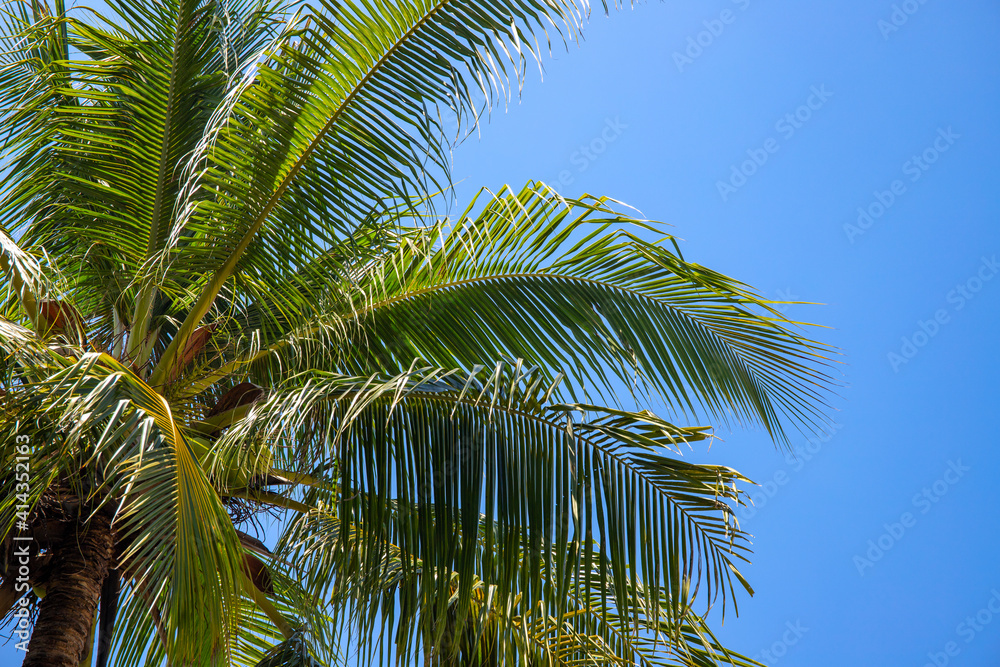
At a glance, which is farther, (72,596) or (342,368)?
(342,368)

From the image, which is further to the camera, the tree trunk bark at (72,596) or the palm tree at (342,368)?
the tree trunk bark at (72,596)

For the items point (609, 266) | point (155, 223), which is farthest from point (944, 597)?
point (155, 223)

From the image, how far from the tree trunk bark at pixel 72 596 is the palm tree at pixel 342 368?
0.5 inches

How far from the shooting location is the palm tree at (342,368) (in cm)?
343

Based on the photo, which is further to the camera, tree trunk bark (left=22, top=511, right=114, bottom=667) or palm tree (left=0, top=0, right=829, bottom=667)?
tree trunk bark (left=22, top=511, right=114, bottom=667)

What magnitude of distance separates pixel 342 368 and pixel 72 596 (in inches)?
59.9

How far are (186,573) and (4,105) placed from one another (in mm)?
2925

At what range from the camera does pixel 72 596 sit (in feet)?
12.6

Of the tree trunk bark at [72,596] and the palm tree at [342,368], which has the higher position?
the palm tree at [342,368]

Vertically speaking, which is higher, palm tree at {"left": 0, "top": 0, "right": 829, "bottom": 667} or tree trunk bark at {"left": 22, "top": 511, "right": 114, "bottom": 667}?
palm tree at {"left": 0, "top": 0, "right": 829, "bottom": 667}

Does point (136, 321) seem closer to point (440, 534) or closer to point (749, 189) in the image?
point (440, 534)

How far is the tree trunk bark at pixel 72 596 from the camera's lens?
12.2 feet

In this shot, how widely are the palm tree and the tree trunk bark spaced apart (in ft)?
0.04

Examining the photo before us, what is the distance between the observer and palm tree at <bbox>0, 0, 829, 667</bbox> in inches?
135
